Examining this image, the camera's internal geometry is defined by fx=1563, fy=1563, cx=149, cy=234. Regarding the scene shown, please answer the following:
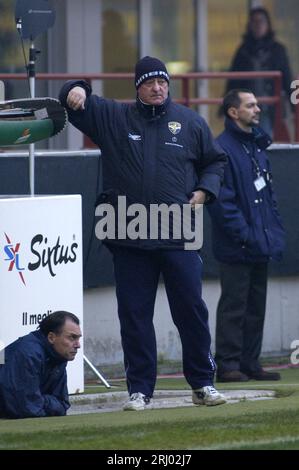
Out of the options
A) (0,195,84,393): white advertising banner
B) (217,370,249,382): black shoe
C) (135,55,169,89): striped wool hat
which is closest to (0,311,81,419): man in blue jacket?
(0,195,84,393): white advertising banner

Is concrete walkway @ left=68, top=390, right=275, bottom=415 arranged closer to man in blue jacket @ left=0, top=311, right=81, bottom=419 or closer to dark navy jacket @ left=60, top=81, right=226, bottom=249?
man in blue jacket @ left=0, top=311, right=81, bottom=419

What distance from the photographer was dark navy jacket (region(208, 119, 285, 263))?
11859 mm

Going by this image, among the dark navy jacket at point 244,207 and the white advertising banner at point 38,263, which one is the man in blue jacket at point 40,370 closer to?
the white advertising banner at point 38,263

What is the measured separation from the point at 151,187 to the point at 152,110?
474mm

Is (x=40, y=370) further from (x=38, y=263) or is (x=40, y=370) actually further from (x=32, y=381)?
(x=38, y=263)

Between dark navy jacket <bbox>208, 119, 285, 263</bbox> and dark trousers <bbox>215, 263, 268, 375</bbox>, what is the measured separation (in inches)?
5.1

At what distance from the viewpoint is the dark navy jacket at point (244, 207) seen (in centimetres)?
1186

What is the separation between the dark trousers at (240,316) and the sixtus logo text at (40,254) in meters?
1.52

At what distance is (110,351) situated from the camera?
13188 millimetres

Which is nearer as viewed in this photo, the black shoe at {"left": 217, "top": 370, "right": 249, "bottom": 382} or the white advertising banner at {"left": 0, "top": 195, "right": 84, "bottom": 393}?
the white advertising banner at {"left": 0, "top": 195, "right": 84, "bottom": 393}

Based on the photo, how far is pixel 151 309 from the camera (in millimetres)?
9617

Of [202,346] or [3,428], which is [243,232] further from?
[3,428]
